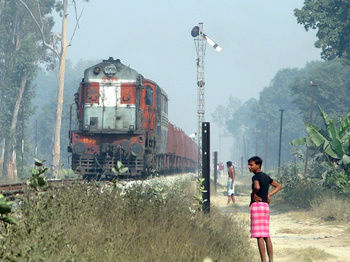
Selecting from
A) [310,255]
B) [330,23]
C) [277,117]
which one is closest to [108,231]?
[310,255]

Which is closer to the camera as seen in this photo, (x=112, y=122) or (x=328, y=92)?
(x=112, y=122)

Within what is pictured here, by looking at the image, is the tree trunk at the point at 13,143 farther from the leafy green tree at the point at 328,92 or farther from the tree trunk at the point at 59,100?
the leafy green tree at the point at 328,92

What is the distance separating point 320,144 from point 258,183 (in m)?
11.6

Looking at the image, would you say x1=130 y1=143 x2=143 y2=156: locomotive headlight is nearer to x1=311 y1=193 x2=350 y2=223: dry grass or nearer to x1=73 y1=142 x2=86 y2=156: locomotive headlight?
x1=73 y1=142 x2=86 y2=156: locomotive headlight

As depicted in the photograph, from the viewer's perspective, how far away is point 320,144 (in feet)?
64.3

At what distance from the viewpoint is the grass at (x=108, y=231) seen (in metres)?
5.92

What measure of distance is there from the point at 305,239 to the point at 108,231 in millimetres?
7453

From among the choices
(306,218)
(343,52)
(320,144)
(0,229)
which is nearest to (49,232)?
(0,229)

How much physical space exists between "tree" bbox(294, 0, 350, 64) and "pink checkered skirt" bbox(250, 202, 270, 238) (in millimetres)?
25848

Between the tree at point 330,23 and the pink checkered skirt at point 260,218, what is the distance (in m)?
25.8

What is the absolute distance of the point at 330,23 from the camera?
33.3m

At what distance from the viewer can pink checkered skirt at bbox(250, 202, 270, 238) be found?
8.65 m

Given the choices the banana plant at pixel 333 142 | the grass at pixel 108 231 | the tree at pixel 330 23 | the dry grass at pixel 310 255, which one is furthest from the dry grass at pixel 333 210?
the tree at pixel 330 23

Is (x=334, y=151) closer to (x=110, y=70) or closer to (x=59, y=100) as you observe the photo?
(x=110, y=70)
